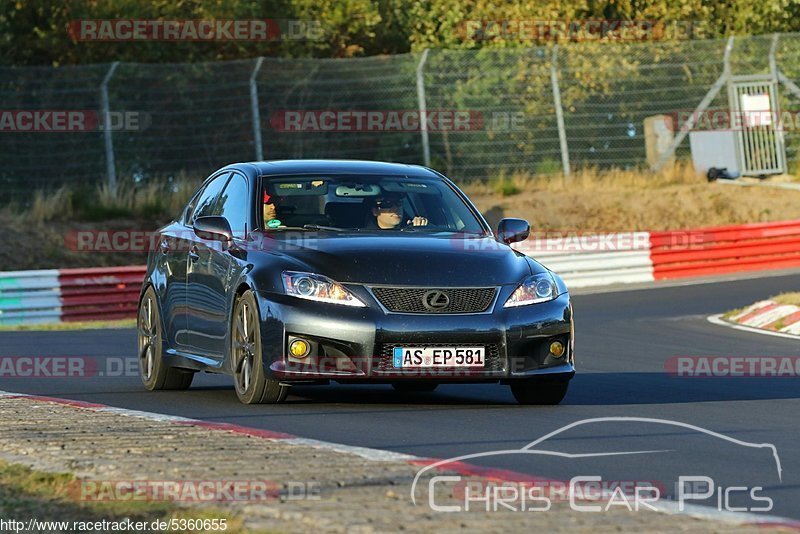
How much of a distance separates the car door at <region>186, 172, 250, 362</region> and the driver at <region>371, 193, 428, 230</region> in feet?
2.82

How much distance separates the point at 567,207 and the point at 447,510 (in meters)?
26.9

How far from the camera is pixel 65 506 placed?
7066 mm

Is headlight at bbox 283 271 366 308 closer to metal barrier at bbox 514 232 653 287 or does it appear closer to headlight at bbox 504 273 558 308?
headlight at bbox 504 273 558 308

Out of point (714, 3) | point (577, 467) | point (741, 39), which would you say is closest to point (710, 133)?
point (741, 39)

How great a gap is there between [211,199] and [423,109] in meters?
19.5

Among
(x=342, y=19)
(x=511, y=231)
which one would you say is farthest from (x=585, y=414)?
(x=342, y=19)

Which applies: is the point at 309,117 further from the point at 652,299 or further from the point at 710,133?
the point at 652,299

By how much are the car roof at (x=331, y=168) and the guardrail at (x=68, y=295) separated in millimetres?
13208

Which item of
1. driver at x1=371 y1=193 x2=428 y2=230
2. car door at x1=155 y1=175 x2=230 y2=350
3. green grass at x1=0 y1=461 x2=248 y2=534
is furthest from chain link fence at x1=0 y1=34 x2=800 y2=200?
green grass at x1=0 y1=461 x2=248 y2=534

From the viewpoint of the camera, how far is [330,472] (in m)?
7.52

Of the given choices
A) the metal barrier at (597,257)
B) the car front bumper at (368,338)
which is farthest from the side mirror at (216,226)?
the metal barrier at (597,257)

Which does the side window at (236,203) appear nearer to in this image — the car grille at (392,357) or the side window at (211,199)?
the side window at (211,199)

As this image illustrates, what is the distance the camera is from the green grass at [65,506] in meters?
6.62

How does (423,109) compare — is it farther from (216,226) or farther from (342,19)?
(216,226)
